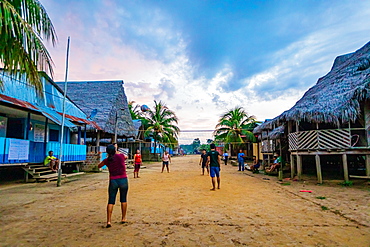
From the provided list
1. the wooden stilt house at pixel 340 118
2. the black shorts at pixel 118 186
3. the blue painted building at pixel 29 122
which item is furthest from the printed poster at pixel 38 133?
the wooden stilt house at pixel 340 118

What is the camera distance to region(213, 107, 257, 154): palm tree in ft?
86.5

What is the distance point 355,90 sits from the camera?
356 inches

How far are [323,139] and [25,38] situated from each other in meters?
11.3

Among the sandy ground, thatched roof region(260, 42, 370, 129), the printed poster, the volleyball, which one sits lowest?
the sandy ground

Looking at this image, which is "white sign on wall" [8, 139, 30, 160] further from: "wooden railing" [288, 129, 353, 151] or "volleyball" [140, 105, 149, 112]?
"volleyball" [140, 105, 149, 112]

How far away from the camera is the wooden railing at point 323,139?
31.4ft

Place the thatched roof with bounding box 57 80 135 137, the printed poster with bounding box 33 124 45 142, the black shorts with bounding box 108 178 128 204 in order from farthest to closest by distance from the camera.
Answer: the thatched roof with bounding box 57 80 135 137, the printed poster with bounding box 33 124 45 142, the black shorts with bounding box 108 178 128 204

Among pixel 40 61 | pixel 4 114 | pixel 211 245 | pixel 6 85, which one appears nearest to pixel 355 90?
pixel 211 245

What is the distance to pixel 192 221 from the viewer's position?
4.34 m

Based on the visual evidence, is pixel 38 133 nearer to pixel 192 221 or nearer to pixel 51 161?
pixel 51 161

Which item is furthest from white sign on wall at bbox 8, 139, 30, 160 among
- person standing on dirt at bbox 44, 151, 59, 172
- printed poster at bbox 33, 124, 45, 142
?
printed poster at bbox 33, 124, 45, 142

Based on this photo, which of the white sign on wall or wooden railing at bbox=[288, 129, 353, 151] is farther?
wooden railing at bbox=[288, 129, 353, 151]

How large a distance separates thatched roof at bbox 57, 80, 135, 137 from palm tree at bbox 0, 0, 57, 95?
12033mm

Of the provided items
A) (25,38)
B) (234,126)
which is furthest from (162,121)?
(25,38)
